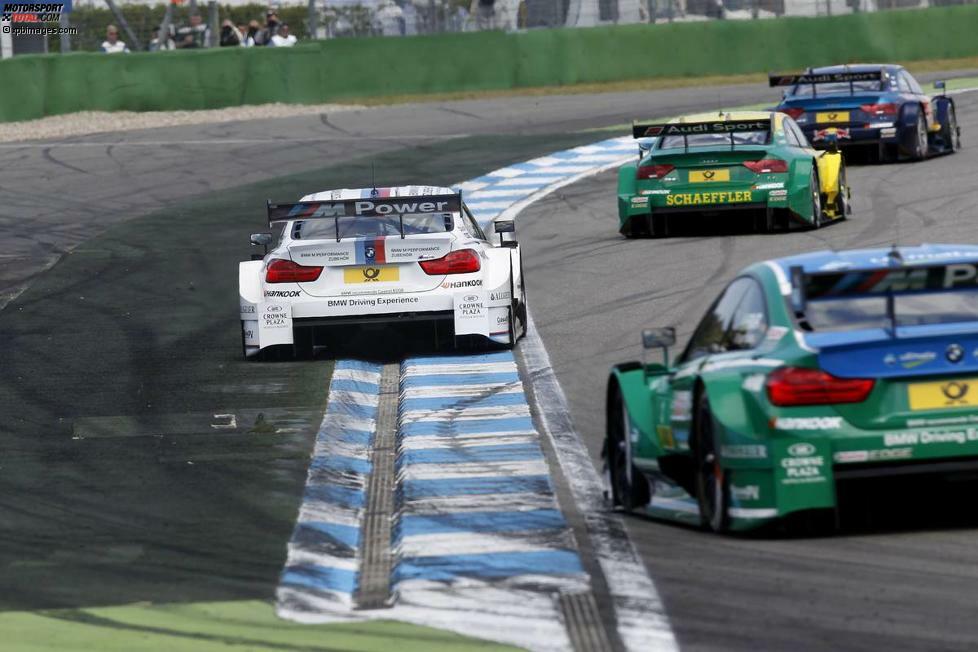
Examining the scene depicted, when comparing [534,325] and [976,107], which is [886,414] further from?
[976,107]

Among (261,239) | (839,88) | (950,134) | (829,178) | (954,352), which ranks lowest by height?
(954,352)

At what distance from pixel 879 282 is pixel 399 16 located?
1258 inches

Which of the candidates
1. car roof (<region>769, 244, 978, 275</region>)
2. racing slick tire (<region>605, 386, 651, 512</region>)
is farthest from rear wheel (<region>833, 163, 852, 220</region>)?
car roof (<region>769, 244, 978, 275</region>)

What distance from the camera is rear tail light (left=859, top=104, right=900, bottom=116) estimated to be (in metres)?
24.2

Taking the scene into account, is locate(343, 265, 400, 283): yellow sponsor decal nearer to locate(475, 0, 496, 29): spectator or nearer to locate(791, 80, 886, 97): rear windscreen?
locate(791, 80, 886, 97): rear windscreen

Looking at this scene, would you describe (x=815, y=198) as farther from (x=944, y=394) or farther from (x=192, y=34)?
(x=192, y=34)

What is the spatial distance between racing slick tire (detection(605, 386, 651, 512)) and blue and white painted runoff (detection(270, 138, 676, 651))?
0.13 meters

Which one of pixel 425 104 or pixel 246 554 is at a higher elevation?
pixel 425 104

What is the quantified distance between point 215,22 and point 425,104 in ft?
14.1

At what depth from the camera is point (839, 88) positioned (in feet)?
80.0

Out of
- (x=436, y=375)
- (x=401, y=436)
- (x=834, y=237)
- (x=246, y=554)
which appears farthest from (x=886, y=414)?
(x=834, y=237)

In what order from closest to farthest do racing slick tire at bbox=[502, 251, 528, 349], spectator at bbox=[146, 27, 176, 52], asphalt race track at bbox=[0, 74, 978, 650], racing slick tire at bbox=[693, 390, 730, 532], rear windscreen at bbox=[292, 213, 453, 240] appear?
asphalt race track at bbox=[0, 74, 978, 650] → racing slick tire at bbox=[693, 390, 730, 532] → racing slick tire at bbox=[502, 251, 528, 349] → rear windscreen at bbox=[292, 213, 453, 240] → spectator at bbox=[146, 27, 176, 52]

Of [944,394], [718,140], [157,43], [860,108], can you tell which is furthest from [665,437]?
[157,43]

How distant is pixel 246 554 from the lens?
797 centimetres
